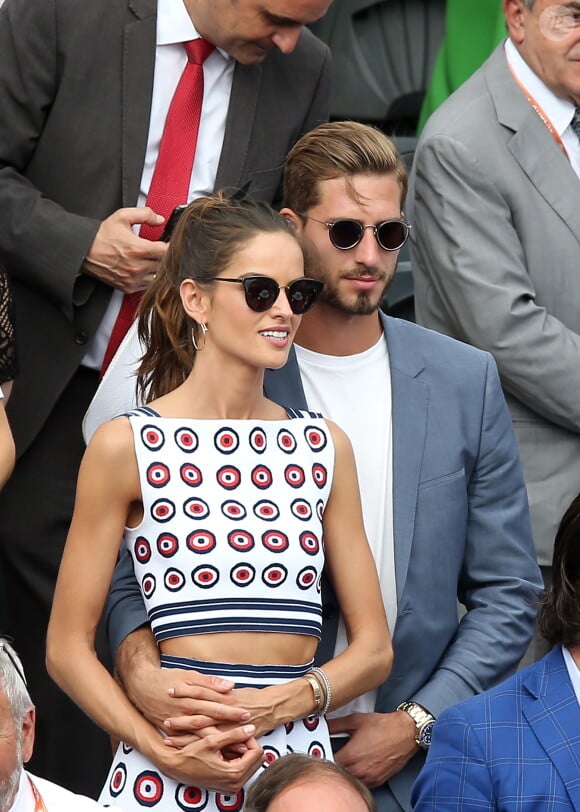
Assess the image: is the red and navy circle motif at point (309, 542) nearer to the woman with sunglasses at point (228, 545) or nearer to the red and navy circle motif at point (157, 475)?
the woman with sunglasses at point (228, 545)

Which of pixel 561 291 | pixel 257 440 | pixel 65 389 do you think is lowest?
pixel 65 389

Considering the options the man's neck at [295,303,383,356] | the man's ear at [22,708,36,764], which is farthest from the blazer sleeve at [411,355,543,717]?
the man's ear at [22,708,36,764]

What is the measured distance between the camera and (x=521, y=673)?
3053mm

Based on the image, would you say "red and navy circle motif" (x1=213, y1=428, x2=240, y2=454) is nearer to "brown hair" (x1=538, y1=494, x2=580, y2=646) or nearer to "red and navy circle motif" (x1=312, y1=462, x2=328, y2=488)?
"red and navy circle motif" (x1=312, y1=462, x2=328, y2=488)

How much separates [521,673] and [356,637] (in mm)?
370

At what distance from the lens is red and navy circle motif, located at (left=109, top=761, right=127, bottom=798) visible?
3135 mm

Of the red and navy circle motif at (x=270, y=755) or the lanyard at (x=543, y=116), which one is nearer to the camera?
the red and navy circle motif at (x=270, y=755)

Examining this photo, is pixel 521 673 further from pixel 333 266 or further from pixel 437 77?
pixel 437 77

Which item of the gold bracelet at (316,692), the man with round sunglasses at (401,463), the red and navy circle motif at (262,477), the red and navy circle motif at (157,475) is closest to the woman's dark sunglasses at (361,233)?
the man with round sunglasses at (401,463)

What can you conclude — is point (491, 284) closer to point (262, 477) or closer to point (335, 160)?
point (335, 160)

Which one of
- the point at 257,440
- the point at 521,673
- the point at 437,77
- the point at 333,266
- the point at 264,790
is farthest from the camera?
the point at 437,77

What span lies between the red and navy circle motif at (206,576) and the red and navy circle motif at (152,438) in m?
0.24

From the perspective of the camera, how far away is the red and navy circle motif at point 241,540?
3121mm

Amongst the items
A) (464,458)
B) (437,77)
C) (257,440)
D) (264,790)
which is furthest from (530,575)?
(437,77)
